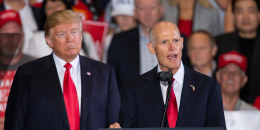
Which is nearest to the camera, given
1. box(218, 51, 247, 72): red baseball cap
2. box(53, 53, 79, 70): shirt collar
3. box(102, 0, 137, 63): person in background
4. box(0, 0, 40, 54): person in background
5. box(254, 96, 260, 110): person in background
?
box(53, 53, 79, 70): shirt collar

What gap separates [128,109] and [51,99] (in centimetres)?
52

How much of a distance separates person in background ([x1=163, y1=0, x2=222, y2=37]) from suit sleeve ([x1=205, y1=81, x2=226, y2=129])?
10.3 ft

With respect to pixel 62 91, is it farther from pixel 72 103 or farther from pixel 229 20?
pixel 229 20

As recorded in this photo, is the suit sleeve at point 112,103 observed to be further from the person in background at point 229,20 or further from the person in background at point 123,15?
the person in background at point 229,20

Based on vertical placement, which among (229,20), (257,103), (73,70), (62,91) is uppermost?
(229,20)

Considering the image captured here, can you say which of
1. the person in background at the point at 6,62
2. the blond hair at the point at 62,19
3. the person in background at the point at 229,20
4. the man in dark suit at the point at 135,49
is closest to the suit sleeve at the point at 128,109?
the blond hair at the point at 62,19

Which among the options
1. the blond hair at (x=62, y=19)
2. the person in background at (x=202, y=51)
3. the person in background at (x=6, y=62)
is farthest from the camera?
the person in background at (x=202, y=51)

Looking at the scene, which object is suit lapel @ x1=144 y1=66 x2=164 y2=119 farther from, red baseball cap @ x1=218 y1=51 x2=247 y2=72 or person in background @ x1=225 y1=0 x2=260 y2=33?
person in background @ x1=225 y1=0 x2=260 y2=33

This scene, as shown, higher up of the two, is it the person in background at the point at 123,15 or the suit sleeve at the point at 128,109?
the person in background at the point at 123,15

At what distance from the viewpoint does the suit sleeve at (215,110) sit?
302 centimetres

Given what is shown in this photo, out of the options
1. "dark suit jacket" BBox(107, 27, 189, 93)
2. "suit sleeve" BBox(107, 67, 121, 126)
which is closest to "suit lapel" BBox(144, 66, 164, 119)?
"suit sleeve" BBox(107, 67, 121, 126)

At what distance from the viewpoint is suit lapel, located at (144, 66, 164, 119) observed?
10.1 feet

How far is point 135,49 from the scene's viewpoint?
497 centimetres

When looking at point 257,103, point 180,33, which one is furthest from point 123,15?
point 257,103
